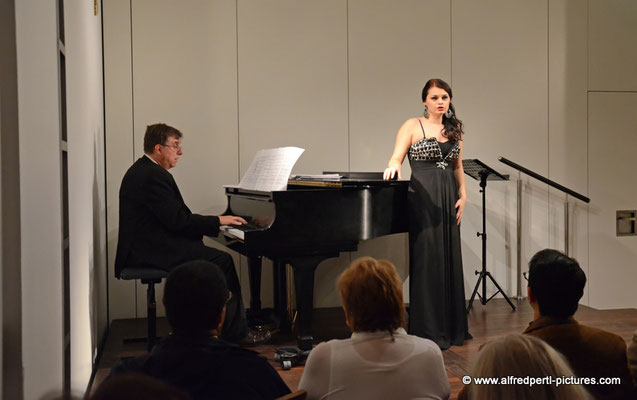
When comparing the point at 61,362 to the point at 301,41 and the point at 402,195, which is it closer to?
the point at 402,195

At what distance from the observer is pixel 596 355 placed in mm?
1865

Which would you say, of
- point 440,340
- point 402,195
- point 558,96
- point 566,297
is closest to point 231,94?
point 402,195

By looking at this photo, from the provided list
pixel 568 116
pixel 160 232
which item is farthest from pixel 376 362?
pixel 568 116

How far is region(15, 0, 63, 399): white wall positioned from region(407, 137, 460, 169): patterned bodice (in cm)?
255

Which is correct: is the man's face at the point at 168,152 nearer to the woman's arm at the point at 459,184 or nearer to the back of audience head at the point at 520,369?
the woman's arm at the point at 459,184

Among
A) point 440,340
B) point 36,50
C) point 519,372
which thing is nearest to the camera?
point 519,372

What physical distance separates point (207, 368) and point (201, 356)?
1.4 inches

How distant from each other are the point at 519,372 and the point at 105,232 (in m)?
4.39

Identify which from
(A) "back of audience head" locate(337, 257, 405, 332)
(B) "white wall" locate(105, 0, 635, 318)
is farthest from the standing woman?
(A) "back of audience head" locate(337, 257, 405, 332)

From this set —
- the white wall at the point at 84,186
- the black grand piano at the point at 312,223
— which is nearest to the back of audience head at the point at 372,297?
the white wall at the point at 84,186

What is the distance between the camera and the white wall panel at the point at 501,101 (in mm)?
5996

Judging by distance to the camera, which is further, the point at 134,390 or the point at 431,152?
the point at 431,152

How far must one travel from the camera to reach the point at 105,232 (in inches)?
201

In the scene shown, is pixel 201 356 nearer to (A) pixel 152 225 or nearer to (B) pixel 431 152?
(A) pixel 152 225
